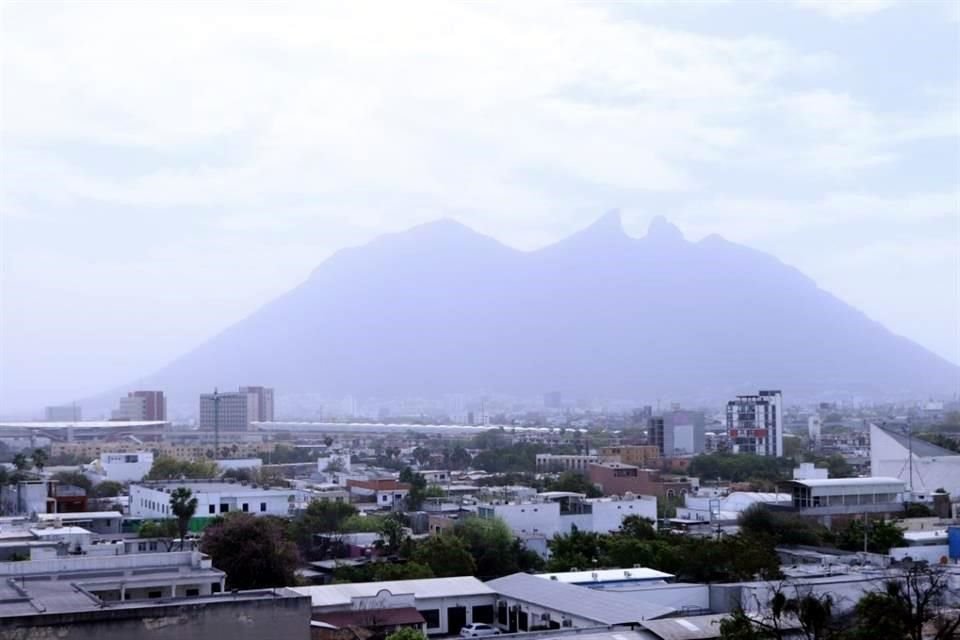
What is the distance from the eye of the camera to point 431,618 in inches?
792

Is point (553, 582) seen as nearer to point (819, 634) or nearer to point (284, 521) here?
point (819, 634)

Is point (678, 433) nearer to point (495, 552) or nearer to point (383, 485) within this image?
point (383, 485)

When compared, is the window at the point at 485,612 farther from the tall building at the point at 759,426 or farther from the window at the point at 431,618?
the tall building at the point at 759,426

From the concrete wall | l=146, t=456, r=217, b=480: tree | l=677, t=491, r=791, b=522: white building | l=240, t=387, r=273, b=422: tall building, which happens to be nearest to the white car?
the concrete wall

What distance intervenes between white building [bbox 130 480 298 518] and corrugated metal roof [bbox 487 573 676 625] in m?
18.0

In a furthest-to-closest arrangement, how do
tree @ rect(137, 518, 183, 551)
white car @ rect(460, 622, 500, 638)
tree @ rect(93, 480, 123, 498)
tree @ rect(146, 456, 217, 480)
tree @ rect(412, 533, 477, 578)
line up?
tree @ rect(146, 456, 217, 480), tree @ rect(93, 480, 123, 498), tree @ rect(137, 518, 183, 551), tree @ rect(412, 533, 477, 578), white car @ rect(460, 622, 500, 638)

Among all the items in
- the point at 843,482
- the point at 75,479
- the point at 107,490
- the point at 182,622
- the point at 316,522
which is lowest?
the point at 107,490

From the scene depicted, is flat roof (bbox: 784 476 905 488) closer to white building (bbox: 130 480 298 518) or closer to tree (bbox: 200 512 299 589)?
white building (bbox: 130 480 298 518)

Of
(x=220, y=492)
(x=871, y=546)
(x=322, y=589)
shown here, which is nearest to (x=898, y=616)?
(x=322, y=589)

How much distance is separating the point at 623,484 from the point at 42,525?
2538 centimetres

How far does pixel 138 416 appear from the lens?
504ft

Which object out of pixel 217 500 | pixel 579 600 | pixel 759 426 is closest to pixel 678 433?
pixel 759 426

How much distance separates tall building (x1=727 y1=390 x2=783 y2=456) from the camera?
79500 mm

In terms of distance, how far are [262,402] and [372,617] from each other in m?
151
